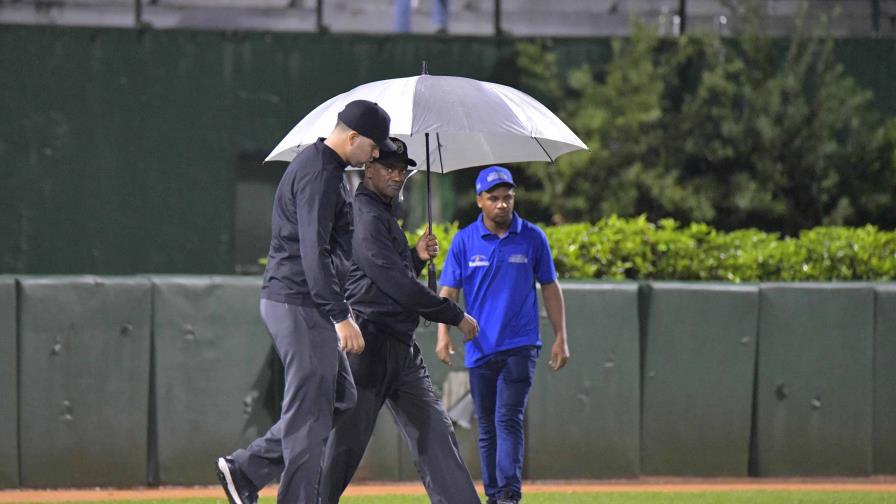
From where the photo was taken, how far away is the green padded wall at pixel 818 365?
9117 mm

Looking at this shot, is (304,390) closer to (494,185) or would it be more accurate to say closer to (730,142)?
(494,185)

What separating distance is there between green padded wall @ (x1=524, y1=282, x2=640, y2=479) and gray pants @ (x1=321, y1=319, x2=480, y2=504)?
9.08ft

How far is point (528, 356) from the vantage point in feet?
23.8

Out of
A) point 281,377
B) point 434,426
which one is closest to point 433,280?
point 434,426

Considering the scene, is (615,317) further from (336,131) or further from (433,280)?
(336,131)

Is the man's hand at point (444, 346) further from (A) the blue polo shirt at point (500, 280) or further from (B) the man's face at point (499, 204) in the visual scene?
(B) the man's face at point (499, 204)

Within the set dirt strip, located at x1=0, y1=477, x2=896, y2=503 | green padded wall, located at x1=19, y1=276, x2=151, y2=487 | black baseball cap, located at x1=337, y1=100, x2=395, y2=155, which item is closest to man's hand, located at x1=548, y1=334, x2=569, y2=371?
dirt strip, located at x1=0, y1=477, x2=896, y2=503

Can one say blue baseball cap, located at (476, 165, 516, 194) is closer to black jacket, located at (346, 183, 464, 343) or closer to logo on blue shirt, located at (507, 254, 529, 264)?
logo on blue shirt, located at (507, 254, 529, 264)

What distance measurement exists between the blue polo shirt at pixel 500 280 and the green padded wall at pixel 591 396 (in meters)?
1.60

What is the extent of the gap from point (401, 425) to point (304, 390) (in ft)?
2.41

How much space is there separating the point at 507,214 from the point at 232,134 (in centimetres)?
819

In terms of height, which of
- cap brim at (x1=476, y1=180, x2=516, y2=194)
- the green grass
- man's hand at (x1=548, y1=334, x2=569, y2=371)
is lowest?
the green grass

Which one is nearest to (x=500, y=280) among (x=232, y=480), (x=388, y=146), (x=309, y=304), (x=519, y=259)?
(x=519, y=259)

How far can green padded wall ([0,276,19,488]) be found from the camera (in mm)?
8477
